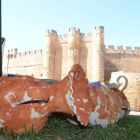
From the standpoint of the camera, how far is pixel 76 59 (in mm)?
16812

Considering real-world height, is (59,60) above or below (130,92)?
above

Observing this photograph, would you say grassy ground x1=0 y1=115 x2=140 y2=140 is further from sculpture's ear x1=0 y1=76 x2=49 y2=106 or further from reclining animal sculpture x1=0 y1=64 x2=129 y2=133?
sculpture's ear x1=0 y1=76 x2=49 y2=106

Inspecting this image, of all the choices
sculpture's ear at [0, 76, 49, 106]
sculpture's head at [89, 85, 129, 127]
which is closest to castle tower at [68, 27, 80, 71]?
sculpture's head at [89, 85, 129, 127]

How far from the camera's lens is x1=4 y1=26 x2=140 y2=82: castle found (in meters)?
16.7

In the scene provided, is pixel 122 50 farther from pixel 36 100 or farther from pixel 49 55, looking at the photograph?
pixel 36 100

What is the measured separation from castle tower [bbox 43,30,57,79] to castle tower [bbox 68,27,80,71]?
73.0 inches

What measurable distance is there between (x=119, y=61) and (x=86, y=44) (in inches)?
161

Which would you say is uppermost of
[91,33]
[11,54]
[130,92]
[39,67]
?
[91,33]

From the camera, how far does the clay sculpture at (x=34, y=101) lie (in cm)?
171

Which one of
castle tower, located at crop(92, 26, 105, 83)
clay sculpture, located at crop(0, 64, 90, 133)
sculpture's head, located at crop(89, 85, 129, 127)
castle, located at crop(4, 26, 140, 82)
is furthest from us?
castle, located at crop(4, 26, 140, 82)

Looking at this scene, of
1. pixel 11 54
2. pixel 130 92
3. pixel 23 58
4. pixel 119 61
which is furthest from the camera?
pixel 11 54

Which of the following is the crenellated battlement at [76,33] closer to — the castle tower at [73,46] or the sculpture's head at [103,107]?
the castle tower at [73,46]

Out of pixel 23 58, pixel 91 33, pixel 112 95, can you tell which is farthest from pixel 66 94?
pixel 23 58

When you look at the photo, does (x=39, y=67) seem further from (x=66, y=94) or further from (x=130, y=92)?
(x=66, y=94)
